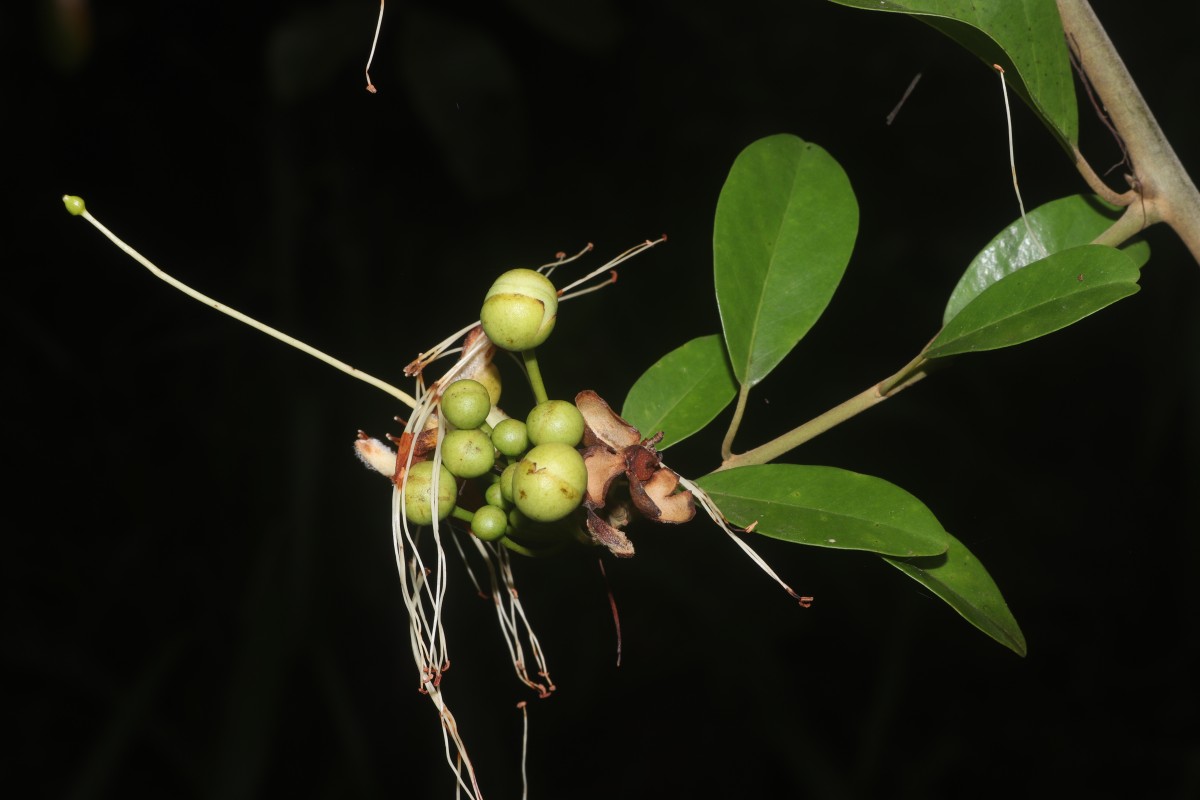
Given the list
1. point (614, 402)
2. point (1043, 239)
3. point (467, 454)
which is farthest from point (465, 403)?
point (614, 402)

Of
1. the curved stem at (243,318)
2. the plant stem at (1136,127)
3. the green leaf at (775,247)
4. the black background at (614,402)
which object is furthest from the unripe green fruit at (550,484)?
the black background at (614,402)

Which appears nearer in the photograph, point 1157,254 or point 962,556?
point 962,556

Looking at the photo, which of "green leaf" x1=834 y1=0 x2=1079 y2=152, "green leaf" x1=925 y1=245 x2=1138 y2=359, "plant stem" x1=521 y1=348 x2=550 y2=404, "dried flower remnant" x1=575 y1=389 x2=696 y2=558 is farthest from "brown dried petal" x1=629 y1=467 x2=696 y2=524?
"green leaf" x1=834 y1=0 x2=1079 y2=152

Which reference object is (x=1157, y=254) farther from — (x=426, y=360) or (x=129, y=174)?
(x=129, y=174)

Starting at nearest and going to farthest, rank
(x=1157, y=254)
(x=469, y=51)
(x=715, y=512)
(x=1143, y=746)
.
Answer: (x=715, y=512)
(x=469, y=51)
(x=1157, y=254)
(x=1143, y=746)

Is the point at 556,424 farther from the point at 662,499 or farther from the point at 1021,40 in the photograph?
the point at 1021,40

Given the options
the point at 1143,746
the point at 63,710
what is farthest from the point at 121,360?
the point at 1143,746
